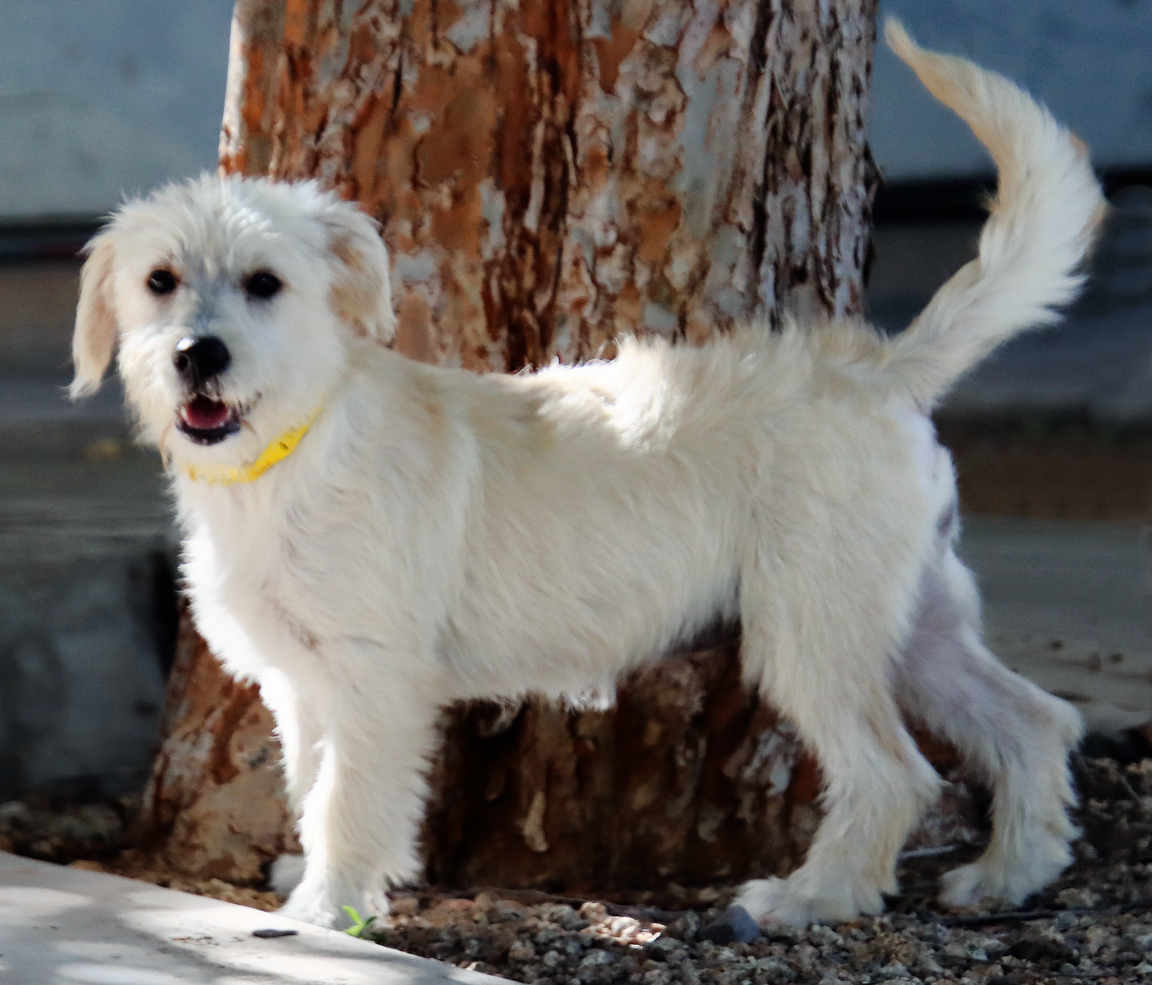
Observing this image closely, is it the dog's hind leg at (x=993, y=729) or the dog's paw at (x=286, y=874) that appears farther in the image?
the dog's paw at (x=286, y=874)

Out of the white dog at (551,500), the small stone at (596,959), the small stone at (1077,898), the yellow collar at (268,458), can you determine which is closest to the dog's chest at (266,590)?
the white dog at (551,500)

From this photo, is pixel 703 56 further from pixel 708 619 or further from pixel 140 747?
pixel 140 747

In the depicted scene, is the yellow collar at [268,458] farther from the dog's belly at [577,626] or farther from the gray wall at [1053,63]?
the gray wall at [1053,63]

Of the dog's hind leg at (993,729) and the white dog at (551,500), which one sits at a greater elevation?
the white dog at (551,500)

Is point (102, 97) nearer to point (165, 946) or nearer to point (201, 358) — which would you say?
point (201, 358)

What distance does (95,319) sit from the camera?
3383 mm

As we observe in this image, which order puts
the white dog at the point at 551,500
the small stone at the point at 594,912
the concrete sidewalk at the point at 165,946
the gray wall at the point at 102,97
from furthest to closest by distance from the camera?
the gray wall at the point at 102,97 → the small stone at the point at 594,912 → the white dog at the point at 551,500 → the concrete sidewalk at the point at 165,946

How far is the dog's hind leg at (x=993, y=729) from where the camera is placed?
3.59 m

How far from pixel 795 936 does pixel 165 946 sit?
1519 millimetres

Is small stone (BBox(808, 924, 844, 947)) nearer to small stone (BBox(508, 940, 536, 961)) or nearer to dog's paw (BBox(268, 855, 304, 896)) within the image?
small stone (BBox(508, 940, 536, 961))

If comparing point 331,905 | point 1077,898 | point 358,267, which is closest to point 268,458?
point 358,267

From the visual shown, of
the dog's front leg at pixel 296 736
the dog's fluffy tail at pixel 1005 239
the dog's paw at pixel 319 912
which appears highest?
the dog's fluffy tail at pixel 1005 239

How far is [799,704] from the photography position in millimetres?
3367

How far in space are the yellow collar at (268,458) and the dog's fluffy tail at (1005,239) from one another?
152 cm
